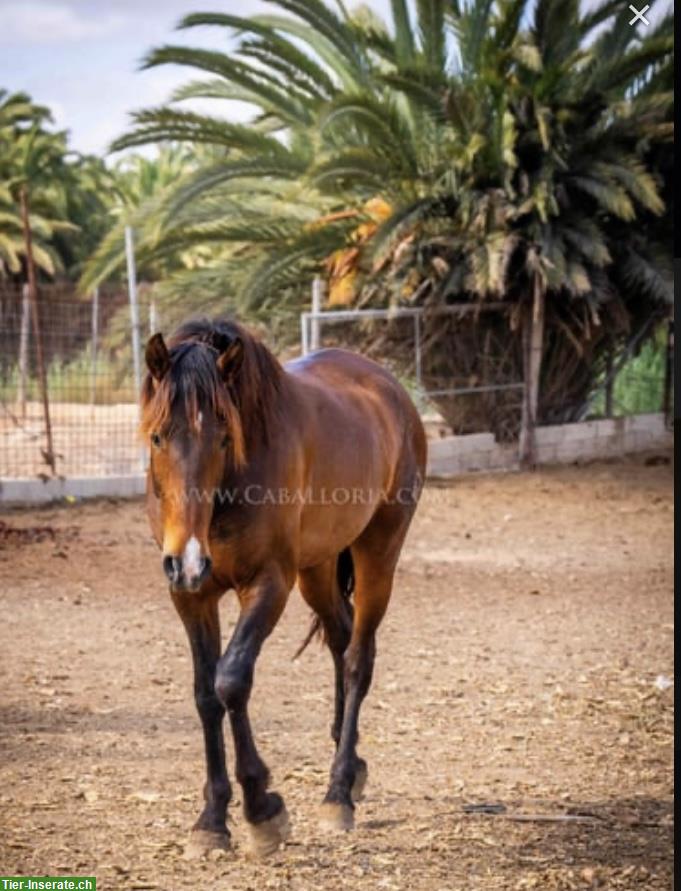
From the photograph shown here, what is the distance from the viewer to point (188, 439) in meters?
4.31

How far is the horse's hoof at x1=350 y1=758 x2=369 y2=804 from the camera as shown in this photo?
17.4 feet

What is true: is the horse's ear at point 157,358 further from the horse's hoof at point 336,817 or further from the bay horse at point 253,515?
the horse's hoof at point 336,817

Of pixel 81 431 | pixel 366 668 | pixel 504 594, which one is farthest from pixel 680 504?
pixel 81 431

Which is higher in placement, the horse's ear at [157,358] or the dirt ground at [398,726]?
the horse's ear at [157,358]

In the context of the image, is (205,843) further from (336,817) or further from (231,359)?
(231,359)

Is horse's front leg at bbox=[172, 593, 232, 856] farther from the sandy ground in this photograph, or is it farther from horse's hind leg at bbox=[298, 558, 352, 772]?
the sandy ground

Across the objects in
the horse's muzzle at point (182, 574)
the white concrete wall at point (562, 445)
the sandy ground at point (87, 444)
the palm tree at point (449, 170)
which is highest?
the palm tree at point (449, 170)

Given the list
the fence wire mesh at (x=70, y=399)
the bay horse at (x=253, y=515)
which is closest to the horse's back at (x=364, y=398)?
the bay horse at (x=253, y=515)

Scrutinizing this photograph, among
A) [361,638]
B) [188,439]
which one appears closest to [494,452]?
[361,638]

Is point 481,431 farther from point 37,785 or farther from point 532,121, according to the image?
point 37,785

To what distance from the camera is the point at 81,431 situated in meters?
14.2

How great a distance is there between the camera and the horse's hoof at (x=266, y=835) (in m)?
4.61

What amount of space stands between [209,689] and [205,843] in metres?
0.50

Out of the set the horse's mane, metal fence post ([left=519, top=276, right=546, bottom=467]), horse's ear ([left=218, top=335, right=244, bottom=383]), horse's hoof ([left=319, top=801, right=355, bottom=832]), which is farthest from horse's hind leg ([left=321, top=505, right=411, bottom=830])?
metal fence post ([left=519, top=276, right=546, bottom=467])
